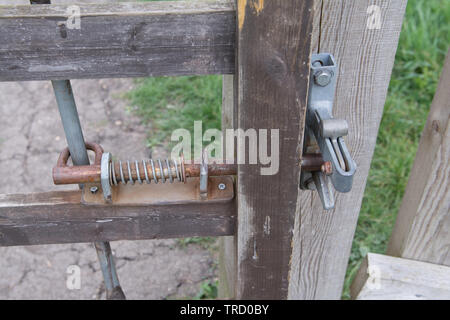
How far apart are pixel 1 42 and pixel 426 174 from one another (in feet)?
3.69

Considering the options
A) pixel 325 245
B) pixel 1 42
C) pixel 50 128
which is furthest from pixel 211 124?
pixel 1 42

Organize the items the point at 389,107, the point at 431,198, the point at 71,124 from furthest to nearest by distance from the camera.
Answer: the point at 389,107
the point at 431,198
the point at 71,124

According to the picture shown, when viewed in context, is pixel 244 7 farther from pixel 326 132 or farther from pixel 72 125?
pixel 72 125

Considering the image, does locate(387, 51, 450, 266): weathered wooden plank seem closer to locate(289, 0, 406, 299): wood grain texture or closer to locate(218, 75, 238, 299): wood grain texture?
locate(289, 0, 406, 299): wood grain texture

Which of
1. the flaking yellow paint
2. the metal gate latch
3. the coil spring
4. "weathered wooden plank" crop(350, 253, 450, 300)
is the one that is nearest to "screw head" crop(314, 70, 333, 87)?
the metal gate latch

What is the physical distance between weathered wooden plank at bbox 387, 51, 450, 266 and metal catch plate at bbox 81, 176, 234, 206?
59cm

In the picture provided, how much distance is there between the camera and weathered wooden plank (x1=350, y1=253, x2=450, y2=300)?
152 cm

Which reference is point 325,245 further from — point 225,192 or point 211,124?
point 211,124

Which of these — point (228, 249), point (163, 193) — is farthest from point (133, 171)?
point (228, 249)

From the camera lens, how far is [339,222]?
54.7 inches

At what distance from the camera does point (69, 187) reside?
282cm

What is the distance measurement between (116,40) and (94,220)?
0.46 metres

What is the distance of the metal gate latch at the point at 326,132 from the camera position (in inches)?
35.8
